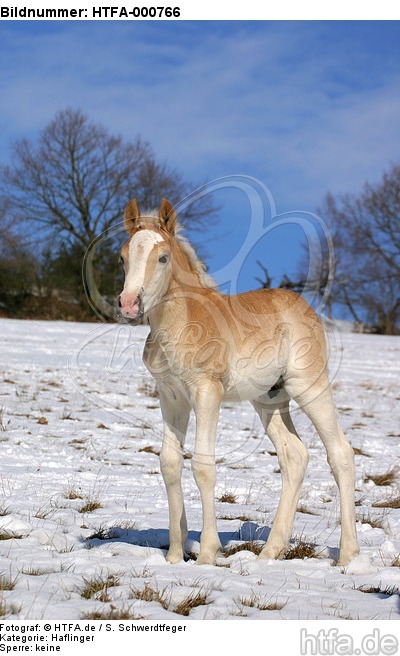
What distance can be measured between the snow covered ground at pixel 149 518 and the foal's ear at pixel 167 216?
2252 mm

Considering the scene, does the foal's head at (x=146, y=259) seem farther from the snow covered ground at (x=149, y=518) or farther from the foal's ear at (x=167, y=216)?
the snow covered ground at (x=149, y=518)

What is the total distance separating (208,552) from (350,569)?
98 centimetres

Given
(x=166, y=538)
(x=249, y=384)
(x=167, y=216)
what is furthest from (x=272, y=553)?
(x=167, y=216)

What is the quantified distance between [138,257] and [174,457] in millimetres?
1494

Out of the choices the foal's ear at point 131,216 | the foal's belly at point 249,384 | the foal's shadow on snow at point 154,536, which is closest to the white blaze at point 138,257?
the foal's ear at point 131,216

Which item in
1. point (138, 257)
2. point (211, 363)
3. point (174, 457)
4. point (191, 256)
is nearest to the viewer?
point (138, 257)

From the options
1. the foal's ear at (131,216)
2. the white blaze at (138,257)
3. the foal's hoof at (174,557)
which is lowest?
the foal's hoof at (174,557)

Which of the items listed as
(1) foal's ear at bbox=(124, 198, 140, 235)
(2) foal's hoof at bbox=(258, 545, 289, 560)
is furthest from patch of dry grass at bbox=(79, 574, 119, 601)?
(1) foal's ear at bbox=(124, 198, 140, 235)

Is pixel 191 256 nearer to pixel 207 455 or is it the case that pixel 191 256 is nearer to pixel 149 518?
pixel 207 455

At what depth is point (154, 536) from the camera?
5.50m

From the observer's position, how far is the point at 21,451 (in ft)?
26.9

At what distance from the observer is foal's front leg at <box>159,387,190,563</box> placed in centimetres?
498

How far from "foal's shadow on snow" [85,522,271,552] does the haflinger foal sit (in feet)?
1.26

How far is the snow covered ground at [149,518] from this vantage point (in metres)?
3.85
